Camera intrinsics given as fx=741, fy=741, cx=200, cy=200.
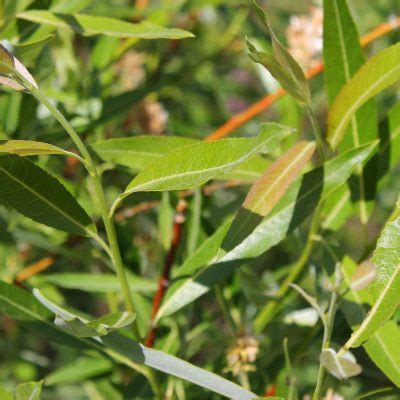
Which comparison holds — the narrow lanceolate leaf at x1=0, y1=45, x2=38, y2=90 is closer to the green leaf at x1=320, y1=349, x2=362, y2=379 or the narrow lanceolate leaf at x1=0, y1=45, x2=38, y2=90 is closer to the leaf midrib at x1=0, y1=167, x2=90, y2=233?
the leaf midrib at x1=0, y1=167, x2=90, y2=233

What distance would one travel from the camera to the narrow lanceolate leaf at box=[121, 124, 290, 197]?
26.4 inches

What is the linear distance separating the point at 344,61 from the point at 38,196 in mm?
390

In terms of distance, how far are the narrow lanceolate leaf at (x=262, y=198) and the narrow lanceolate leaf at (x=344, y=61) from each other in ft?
0.48

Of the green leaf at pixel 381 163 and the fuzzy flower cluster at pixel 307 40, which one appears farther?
the fuzzy flower cluster at pixel 307 40

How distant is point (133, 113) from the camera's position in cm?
146

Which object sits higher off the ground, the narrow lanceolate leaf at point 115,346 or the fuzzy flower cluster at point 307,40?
the fuzzy flower cluster at point 307,40

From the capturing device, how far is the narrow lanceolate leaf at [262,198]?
0.72 m

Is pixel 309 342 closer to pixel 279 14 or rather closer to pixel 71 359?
pixel 71 359

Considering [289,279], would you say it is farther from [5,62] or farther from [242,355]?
[5,62]

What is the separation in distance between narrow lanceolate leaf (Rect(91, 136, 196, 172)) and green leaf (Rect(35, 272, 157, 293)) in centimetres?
23

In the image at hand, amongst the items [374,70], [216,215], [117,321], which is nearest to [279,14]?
[216,215]

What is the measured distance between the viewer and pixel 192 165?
0.68 metres

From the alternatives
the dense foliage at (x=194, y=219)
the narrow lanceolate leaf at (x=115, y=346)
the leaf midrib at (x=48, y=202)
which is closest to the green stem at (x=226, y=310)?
the dense foliage at (x=194, y=219)

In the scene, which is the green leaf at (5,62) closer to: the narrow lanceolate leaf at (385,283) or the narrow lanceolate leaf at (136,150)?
the narrow lanceolate leaf at (136,150)
